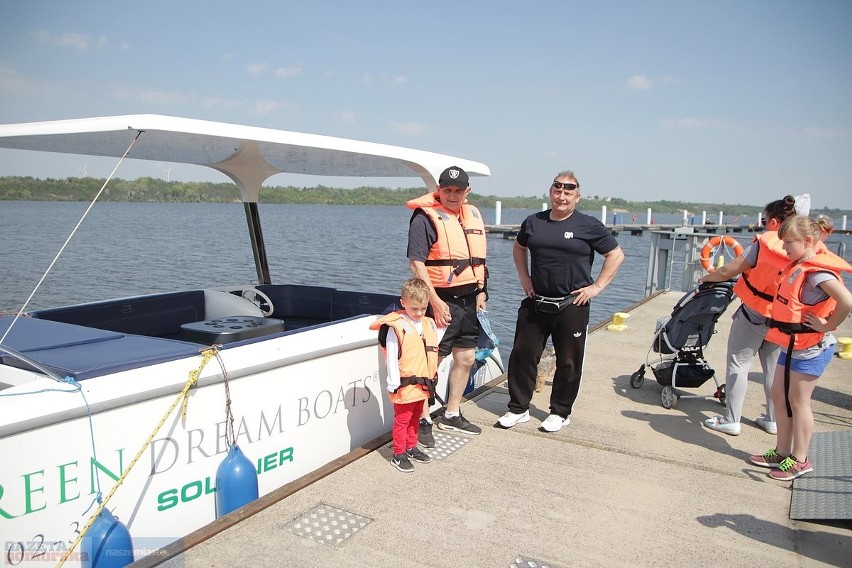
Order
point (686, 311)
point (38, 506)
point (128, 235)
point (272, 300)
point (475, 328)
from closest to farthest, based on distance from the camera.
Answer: point (38, 506) < point (475, 328) < point (686, 311) < point (272, 300) < point (128, 235)

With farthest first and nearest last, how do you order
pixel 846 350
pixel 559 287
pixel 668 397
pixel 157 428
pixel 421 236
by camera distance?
pixel 846 350, pixel 668 397, pixel 559 287, pixel 421 236, pixel 157 428

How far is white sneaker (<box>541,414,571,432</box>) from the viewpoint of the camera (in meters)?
4.53

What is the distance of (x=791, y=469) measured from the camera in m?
3.77

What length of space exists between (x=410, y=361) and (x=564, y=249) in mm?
1329

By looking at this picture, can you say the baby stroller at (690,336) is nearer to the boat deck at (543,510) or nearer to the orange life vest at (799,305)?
the boat deck at (543,510)

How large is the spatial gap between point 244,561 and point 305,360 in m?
1.24

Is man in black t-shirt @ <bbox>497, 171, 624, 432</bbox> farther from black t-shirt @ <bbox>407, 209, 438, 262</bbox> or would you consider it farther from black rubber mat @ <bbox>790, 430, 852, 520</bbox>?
black rubber mat @ <bbox>790, 430, 852, 520</bbox>

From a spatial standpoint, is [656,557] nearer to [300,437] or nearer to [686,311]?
[300,437]

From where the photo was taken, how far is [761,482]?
12.4 ft

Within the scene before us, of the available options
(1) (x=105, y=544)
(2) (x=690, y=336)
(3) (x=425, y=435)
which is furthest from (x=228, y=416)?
(2) (x=690, y=336)

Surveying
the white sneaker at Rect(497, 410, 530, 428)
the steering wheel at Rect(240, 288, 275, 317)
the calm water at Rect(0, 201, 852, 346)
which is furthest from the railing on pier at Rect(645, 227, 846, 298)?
the steering wheel at Rect(240, 288, 275, 317)

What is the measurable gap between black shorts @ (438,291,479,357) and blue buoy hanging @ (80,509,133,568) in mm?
2129

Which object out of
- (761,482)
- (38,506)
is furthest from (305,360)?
(761,482)

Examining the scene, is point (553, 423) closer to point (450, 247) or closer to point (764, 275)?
point (450, 247)
